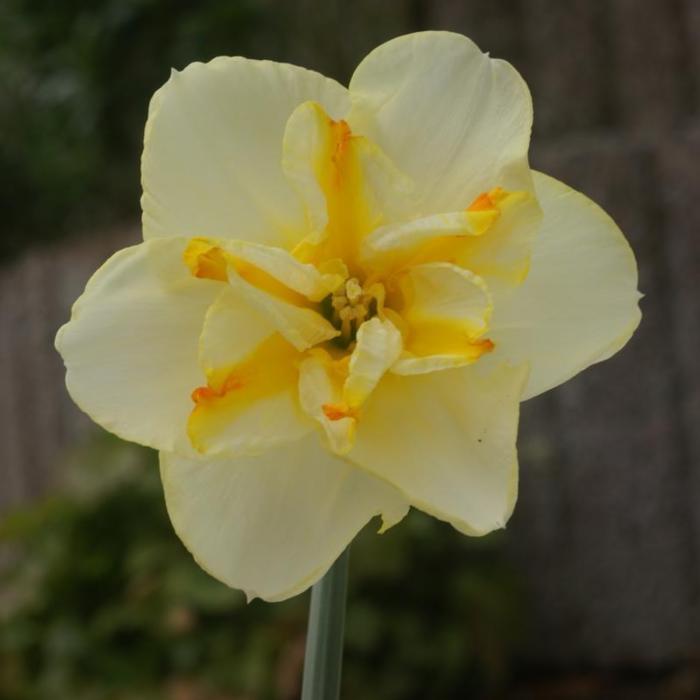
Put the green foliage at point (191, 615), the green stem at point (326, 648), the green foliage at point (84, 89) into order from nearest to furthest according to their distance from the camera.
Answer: the green stem at point (326, 648), the green foliage at point (191, 615), the green foliage at point (84, 89)

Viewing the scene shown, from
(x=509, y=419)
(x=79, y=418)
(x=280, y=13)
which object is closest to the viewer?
(x=509, y=419)

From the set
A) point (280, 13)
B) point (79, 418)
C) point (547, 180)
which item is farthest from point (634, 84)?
point (547, 180)

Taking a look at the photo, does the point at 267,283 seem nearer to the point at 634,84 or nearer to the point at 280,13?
the point at 634,84

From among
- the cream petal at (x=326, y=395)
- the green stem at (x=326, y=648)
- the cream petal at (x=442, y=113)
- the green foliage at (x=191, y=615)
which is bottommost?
the green foliage at (x=191, y=615)

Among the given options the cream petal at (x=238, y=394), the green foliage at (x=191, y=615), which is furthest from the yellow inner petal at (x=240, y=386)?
the green foliage at (x=191, y=615)

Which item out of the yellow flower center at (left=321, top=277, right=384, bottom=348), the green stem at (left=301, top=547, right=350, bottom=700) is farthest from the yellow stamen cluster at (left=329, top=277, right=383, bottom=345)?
the green stem at (left=301, top=547, right=350, bottom=700)

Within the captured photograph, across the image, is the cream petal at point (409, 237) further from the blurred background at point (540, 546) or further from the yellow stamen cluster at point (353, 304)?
the blurred background at point (540, 546)

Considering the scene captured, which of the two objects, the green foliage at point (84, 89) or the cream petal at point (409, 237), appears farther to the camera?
the green foliage at point (84, 89)
